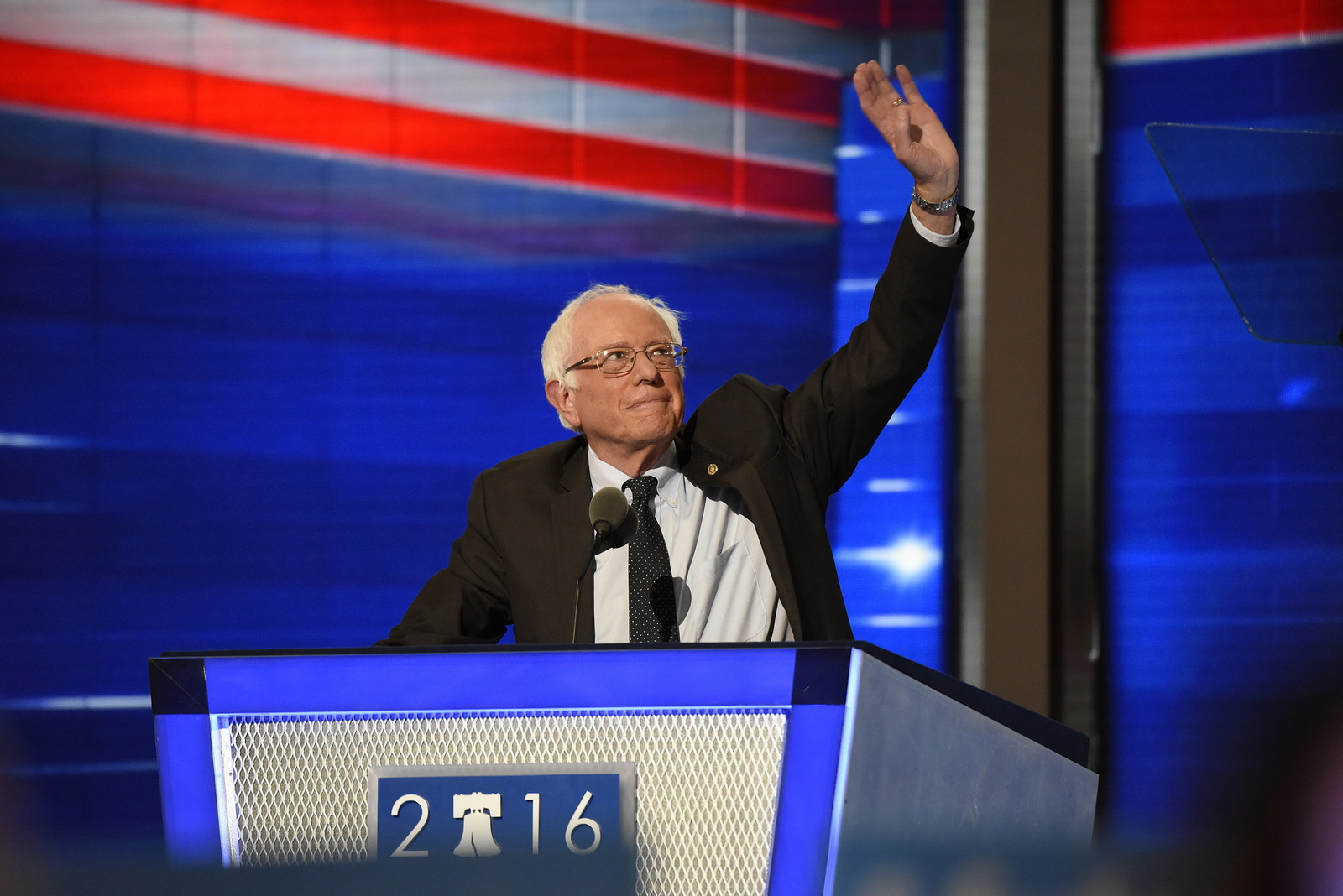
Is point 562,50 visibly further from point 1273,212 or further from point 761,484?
point 761,484

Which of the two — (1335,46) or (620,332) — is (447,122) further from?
(1335,46)

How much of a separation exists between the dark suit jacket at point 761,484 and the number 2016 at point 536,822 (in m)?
0.79

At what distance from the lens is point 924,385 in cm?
340

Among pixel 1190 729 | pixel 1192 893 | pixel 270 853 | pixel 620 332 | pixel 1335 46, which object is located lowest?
pixel 1190 729

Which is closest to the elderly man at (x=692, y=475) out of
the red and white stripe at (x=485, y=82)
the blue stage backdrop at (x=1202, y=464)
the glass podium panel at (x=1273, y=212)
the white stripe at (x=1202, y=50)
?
the glass podium panel at (x=1273, y=212)

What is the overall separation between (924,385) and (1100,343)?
49cm

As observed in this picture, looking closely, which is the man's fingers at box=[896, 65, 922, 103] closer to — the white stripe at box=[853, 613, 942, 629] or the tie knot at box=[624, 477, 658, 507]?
the tie knot at box=[624, 477, 658, 507]

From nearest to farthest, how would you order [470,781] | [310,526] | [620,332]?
[470,781], [620,332], [310,526]

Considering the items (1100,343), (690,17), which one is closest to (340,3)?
(690,17)

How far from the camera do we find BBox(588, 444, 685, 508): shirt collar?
1.77 meters

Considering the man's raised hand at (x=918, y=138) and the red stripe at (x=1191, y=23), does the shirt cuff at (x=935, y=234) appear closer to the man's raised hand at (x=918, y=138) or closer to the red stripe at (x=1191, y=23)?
the man's raised hand at (x=918, y=138)

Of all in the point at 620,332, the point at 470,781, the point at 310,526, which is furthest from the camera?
the point at 310,526

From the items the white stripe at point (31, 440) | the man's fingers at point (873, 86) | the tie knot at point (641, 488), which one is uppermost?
the man's fingers at point (873, 86)

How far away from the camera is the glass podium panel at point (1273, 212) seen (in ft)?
7.64
